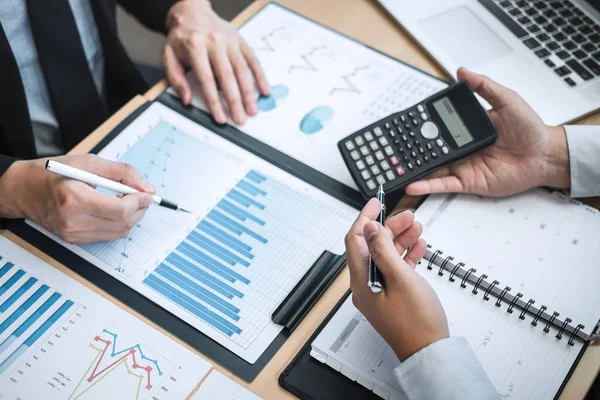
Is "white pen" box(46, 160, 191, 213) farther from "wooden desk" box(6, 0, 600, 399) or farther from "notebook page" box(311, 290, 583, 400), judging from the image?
"notebook page" box(311, 290, 583, 400)

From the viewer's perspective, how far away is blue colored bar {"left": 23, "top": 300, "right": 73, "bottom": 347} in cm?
71

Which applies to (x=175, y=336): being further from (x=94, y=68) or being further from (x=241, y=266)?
(x=94, y=68)

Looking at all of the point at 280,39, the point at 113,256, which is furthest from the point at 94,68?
the point at 113,256

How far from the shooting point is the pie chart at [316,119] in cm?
91

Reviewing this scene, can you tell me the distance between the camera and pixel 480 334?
2.29 ft

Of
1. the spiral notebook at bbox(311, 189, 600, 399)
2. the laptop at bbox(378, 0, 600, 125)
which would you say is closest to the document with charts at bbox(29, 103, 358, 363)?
the spiral notebook at bbox(311, 189, 600, 399)

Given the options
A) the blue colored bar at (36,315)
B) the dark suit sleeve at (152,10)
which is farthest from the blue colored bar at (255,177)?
the dark suit sleeve at (152,10)

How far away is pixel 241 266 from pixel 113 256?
0.18 metres

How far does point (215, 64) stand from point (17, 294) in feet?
1.54

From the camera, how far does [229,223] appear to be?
0.81 meters

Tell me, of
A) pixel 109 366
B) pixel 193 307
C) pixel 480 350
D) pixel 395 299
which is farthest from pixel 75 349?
pixel 480 350

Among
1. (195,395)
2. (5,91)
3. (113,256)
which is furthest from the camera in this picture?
(5,91)

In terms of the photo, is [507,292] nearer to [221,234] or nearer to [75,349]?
[221,234]

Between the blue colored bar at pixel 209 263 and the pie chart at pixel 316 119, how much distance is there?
10.6 inches
